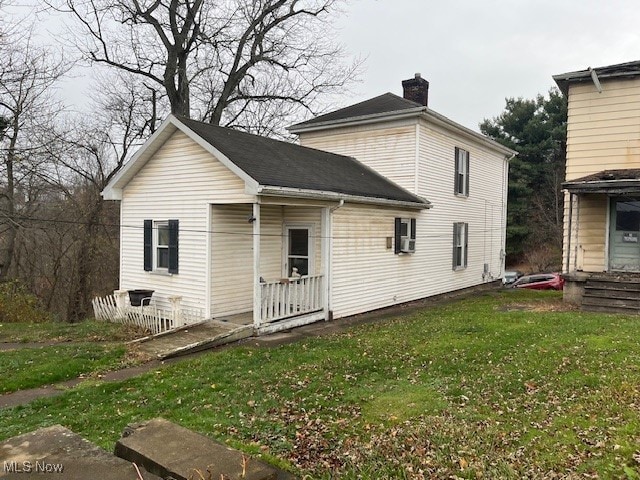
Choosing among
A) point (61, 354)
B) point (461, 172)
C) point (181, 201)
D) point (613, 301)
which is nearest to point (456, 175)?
point (461, 172)

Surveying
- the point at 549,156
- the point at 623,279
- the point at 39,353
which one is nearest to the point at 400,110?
the point at 623,279

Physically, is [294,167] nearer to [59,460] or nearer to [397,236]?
[397,236]

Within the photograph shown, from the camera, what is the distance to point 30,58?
45.2 ft

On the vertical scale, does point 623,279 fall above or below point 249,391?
above

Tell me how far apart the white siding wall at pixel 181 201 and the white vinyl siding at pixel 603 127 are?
969 cm

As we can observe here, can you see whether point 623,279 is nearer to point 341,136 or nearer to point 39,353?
point 341,136

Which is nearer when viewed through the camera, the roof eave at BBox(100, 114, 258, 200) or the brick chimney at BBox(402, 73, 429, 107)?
the roof eave at BBox(100, 114, 258, 200)

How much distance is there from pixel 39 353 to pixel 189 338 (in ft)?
9.41

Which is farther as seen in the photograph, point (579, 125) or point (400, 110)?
point (400, 110)

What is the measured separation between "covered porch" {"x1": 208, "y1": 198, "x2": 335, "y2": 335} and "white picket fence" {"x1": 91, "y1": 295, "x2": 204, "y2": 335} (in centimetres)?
72

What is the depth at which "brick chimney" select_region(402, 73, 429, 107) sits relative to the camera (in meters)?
18.5

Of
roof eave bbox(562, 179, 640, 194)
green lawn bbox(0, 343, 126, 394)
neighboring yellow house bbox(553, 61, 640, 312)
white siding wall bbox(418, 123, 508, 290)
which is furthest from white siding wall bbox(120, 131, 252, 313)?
neighboring yellow house bbox(553, 61, 640, 312)

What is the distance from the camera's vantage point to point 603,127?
41.7 feet

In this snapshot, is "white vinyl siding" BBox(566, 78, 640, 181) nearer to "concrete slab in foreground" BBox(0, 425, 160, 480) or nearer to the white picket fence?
the white picket fence
